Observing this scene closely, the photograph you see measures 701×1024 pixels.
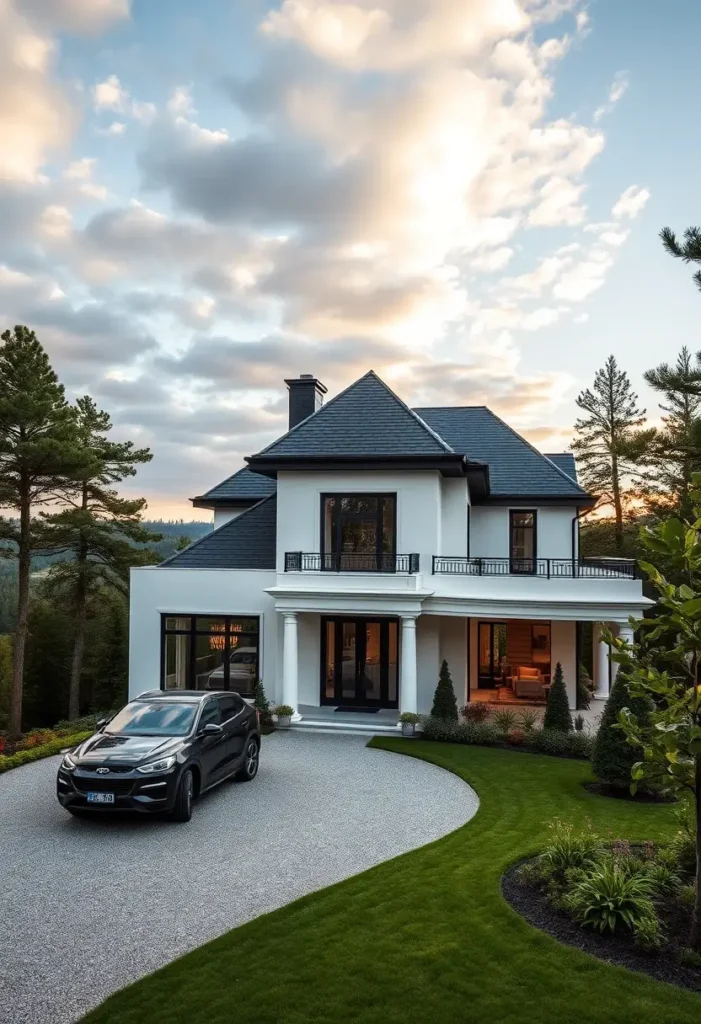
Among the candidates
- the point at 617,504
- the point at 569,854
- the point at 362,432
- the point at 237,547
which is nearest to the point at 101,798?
the point at 569,854

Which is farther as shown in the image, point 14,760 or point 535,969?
point 14,760

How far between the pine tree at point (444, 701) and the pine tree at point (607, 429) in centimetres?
2634

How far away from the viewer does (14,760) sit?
41.2 ft

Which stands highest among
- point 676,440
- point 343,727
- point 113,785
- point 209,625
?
point 676,440

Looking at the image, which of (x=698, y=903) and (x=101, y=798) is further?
(x=101, y=798)

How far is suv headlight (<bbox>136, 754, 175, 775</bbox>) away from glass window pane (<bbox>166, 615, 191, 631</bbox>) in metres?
9.08

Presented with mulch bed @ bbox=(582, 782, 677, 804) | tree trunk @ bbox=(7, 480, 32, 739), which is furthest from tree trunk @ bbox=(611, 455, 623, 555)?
tree trunk @ bbox=(7, 480, 32, 739)

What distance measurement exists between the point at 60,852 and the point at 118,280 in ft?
53.5

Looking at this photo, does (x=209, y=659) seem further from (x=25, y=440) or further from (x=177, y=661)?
(x=25, y=440)

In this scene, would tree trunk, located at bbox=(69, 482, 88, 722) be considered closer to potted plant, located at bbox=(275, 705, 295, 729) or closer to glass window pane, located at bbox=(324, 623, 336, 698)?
glass window pane, located at bbox=(324, 623, 336, 698)

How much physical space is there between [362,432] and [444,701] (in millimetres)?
7334

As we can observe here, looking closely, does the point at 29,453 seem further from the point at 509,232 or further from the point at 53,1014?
the point at 53,1014

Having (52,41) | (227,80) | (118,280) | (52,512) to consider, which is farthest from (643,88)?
(52,512)

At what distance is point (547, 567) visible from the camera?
18.2m
